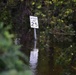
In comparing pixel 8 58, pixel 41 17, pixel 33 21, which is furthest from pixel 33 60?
pixel 8 58

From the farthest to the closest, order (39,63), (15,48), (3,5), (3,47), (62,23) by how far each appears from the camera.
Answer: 1. (62,23)
2. (3,5)
3. (39,63)
4. (15,48)
5. (3,47)

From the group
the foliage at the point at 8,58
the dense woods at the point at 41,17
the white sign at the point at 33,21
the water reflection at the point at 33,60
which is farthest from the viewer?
the white sign at the point at 33,21

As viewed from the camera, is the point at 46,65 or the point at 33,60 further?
the point at 33,60

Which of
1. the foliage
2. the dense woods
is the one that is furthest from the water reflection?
the foliage

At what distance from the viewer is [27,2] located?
14.3 meters

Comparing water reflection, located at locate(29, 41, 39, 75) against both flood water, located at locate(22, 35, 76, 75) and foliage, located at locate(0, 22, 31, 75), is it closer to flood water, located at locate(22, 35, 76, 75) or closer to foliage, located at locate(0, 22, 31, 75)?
flood water, located at locate(22, 35, 76, 75)

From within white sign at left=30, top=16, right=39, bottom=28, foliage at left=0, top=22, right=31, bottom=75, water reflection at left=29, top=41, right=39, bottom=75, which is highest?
foliage at left=0, top=22, right=31, bottom=75

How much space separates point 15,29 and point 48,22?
1.73m

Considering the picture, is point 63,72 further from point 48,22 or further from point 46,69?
point 48,22

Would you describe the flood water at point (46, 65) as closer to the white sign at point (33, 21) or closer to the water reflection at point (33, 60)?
the water reflection at point (33, 60)

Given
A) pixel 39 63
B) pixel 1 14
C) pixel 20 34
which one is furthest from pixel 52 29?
pixel 39 63

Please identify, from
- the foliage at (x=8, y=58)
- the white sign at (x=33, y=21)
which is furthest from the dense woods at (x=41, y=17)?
the foliage at (x=8, y=58)

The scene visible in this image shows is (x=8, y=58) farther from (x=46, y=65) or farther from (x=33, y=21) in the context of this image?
(x=33, y=21)

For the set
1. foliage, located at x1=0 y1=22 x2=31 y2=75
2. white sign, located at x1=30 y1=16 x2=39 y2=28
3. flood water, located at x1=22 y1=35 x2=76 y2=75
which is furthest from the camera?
white sign, located at x1=30 y1=16 x2=39 y2=28
